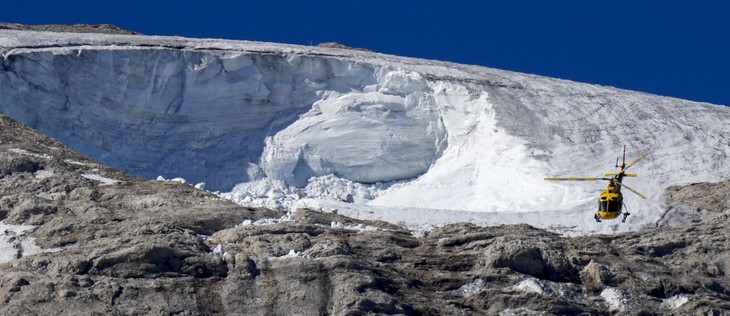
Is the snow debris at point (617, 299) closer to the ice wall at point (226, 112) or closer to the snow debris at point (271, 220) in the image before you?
the snow debris at point (271, 220)

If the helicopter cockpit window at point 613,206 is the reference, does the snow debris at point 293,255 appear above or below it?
below

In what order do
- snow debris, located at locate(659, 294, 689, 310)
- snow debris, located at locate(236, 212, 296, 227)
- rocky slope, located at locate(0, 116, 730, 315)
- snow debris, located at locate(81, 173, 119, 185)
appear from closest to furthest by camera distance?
rocky slope, located at locate(0, 116, 730, 315) < snow debris, located at locate(659, 294, 689, 310) < snow debris, located at locate(236, 212, 296, 227) < snow debris, located at locate(81, 173, 119, 185)

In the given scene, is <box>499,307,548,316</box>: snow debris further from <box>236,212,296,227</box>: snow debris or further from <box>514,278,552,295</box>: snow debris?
<box>236,212,296,227</box>: snow debris

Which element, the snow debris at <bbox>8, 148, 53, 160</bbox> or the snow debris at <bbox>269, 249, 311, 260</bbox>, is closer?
the snow debris at <bbox>269, 249, 311, 260</bbox>

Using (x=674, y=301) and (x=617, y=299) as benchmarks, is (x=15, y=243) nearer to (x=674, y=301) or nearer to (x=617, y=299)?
(x=617, y=299)

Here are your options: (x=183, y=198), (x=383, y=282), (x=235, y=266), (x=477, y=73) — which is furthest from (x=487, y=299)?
(x=477, y=73)

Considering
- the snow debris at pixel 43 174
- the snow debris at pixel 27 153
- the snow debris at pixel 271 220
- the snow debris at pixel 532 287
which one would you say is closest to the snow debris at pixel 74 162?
the snow debris at pixel 27 153

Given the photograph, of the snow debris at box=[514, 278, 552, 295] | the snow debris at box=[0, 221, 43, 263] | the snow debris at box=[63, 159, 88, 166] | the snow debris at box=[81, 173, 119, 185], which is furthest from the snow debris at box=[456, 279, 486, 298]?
the snow debris at box=[63, 159, 88, 166]
